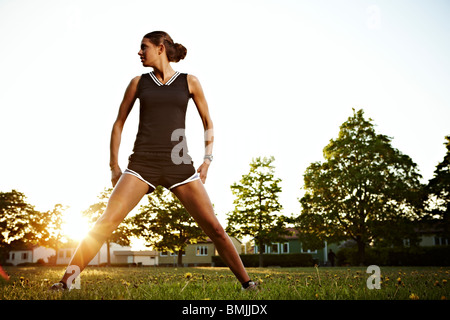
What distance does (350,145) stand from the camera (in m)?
33.3

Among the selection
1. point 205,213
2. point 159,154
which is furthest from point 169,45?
point 205,213

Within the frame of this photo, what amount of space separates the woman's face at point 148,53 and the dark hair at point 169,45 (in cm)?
5

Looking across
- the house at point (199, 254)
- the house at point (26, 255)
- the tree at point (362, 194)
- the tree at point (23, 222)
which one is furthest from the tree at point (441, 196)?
the house at point (26, 255)

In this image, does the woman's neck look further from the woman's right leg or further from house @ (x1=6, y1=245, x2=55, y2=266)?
house @ (x1=6, y1=245, x2=55, y2=266)

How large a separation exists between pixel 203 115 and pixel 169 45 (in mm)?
804

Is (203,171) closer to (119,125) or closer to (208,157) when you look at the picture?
(208,157)

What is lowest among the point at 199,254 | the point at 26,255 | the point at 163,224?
the point at 26,255

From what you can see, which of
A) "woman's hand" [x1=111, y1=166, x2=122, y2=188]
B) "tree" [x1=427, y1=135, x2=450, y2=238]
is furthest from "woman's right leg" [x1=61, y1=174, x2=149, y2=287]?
"tree" [x1=427, y1=135, x2=450, y2=238]

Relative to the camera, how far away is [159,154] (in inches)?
144

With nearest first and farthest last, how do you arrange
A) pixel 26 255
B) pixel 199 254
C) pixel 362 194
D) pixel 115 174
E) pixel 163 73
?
pixel 115 174 < pixel 163 73 < pixel 362 194 < pixel 199 254 < pixel 26 255

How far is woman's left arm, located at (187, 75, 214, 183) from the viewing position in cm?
391
